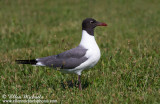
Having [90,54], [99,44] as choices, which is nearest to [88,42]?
[90,54]

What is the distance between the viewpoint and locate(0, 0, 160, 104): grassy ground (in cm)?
553

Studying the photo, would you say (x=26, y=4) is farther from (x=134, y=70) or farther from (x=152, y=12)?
(x=134, y=70)

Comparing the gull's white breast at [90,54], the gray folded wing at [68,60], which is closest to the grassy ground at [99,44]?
the gray folded wing at [68,60]

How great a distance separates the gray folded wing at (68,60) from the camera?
5746 millimetres

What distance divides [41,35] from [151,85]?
6.21m

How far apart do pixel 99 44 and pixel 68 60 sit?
3.45m

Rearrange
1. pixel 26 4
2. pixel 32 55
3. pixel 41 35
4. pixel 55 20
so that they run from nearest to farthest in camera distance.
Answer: pixel 32 55, pixel 41 35, pixel 55 20, pixel 26 4

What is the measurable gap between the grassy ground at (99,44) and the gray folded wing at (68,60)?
288 mm

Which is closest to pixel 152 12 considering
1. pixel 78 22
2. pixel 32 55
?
pixel 78 22

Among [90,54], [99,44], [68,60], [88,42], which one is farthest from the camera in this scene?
[99,44]

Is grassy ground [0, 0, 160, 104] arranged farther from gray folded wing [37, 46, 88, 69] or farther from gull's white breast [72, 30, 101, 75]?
gull's white breast [72, 30, 101, 75]

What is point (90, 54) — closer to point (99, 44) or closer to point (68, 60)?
point (68, 60)

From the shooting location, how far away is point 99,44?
9.12 metres

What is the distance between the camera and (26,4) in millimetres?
18141
